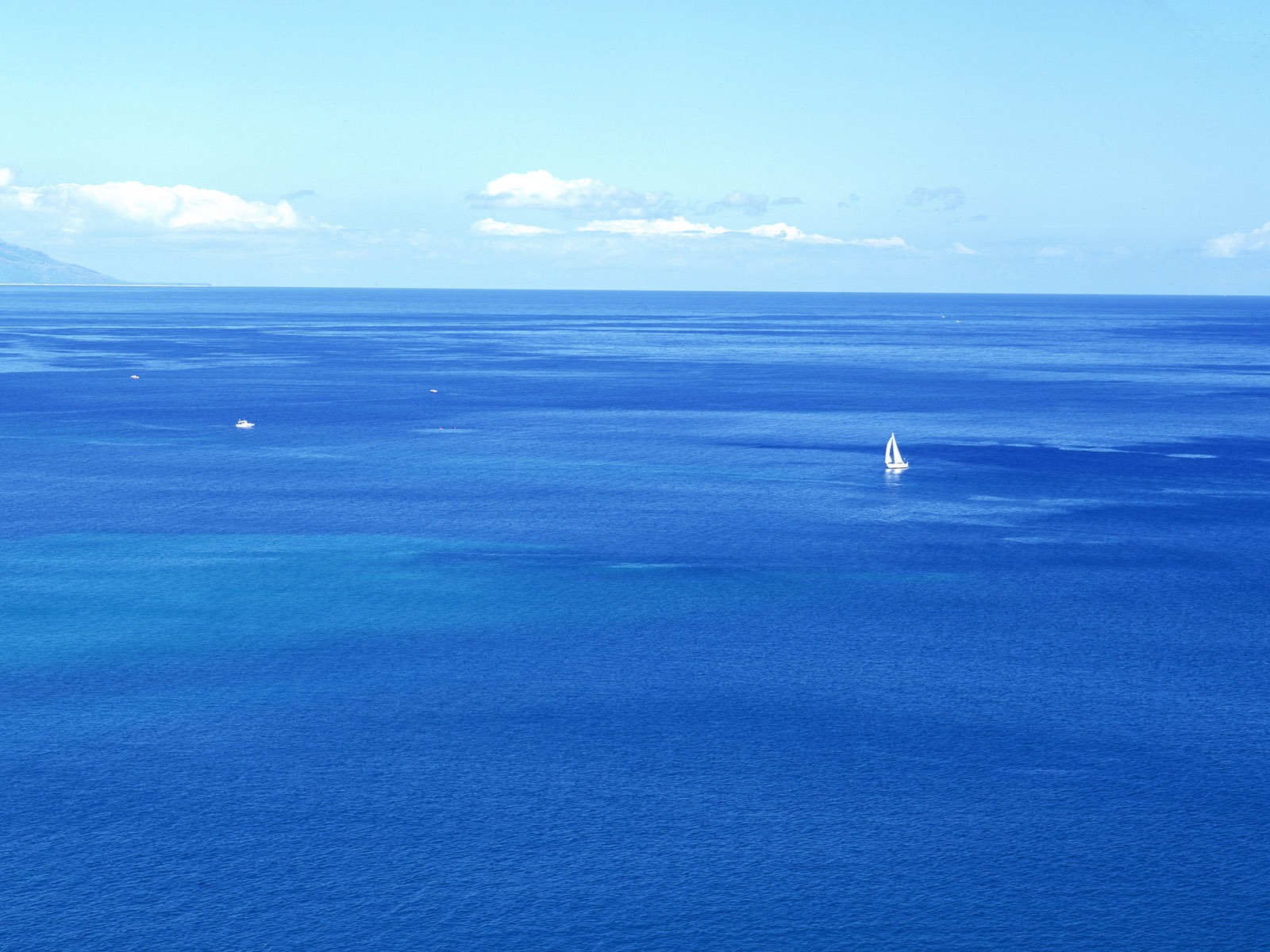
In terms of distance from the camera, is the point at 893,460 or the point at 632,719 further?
the point at 893,460

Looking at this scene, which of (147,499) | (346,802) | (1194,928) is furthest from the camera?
(147,499)

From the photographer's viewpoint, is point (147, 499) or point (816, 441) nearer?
point (147, 499)

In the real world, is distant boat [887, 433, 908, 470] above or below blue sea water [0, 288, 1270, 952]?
above

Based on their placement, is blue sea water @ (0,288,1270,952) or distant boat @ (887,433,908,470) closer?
blue sea water @ (0,288,1270,952)

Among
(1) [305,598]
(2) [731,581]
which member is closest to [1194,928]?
(2) [731,581]

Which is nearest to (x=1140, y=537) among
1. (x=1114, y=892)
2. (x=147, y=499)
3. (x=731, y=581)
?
(x=731, y=581)

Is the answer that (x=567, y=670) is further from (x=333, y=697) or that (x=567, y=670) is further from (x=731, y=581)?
(x=731, y=581)

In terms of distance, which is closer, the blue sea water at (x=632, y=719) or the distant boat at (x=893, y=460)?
the blue sea water at (x=632, y=719)

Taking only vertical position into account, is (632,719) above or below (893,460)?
below

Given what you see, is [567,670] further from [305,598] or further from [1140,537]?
[1140,537]

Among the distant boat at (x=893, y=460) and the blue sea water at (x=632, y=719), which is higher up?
the distant boat at (x=893, y=460)

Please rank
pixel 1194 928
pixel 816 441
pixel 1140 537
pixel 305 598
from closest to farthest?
pixel 1194 928 → pixel 305 598 → pixel 1140 537 → pixel 816 441
